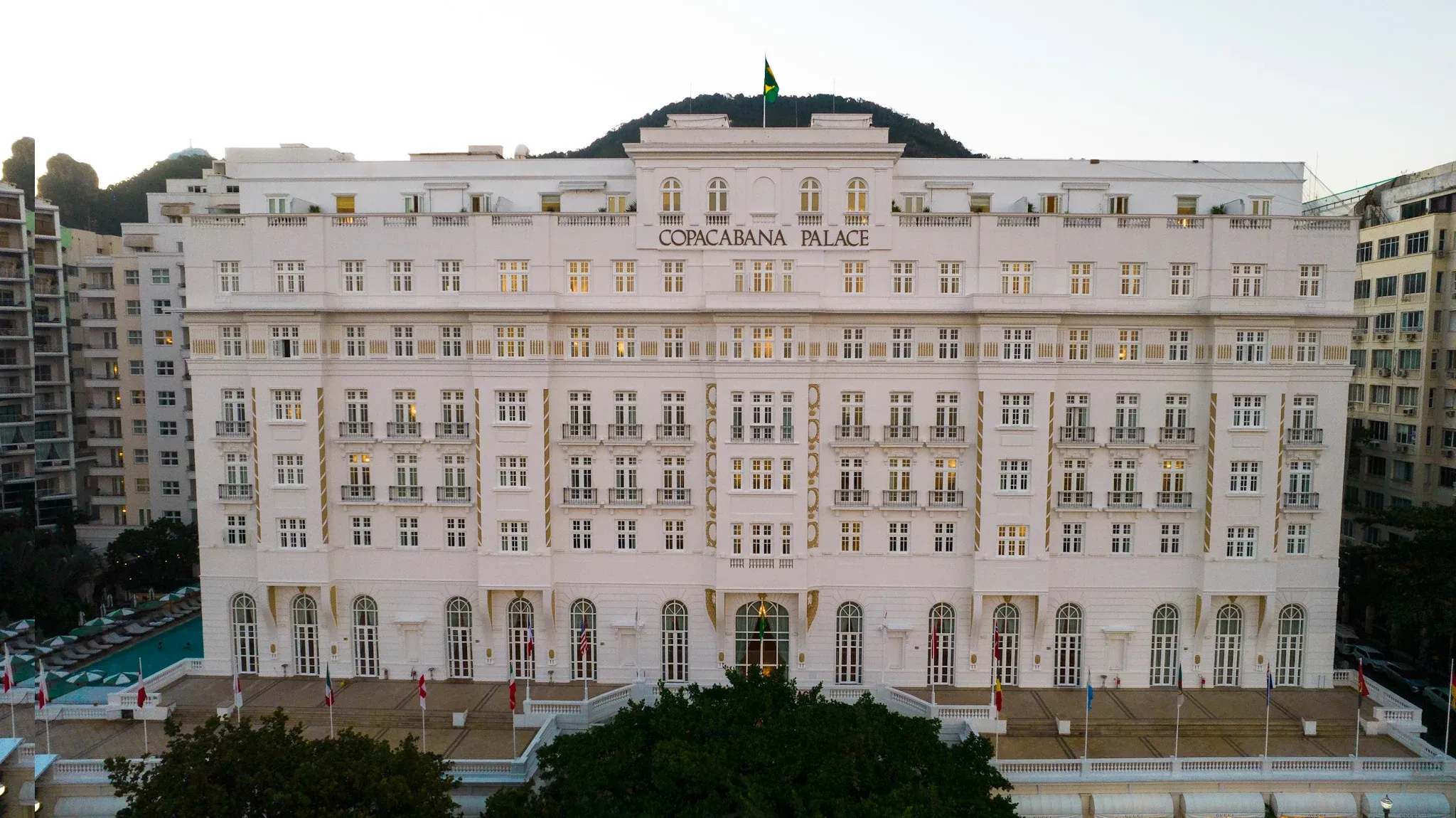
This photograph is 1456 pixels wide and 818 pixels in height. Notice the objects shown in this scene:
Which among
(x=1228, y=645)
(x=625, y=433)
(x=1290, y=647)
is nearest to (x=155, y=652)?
(x=625, y=433)

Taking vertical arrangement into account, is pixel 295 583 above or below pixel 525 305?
below

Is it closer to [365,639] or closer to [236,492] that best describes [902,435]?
[365,639]

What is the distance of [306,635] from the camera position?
39.7m

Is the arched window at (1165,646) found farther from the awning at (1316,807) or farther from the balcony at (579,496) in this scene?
the balcony at (579,496)

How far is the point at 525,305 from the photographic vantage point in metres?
37.3

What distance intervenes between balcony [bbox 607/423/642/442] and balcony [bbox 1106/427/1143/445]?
68.4 feet

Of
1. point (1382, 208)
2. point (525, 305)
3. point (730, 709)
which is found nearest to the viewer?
point (730, 709)

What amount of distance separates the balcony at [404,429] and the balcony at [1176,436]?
33297mm

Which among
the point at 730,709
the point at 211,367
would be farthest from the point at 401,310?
the point at 730,709

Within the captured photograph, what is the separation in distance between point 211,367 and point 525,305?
1488 cm

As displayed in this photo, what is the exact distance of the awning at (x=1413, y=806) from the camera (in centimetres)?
3055

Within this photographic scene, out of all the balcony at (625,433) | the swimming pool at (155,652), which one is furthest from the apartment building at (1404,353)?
the swimming pool at (155,652)

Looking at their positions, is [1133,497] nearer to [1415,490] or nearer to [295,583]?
[1415,490]

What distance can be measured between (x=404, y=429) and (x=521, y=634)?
10815 millimetres
